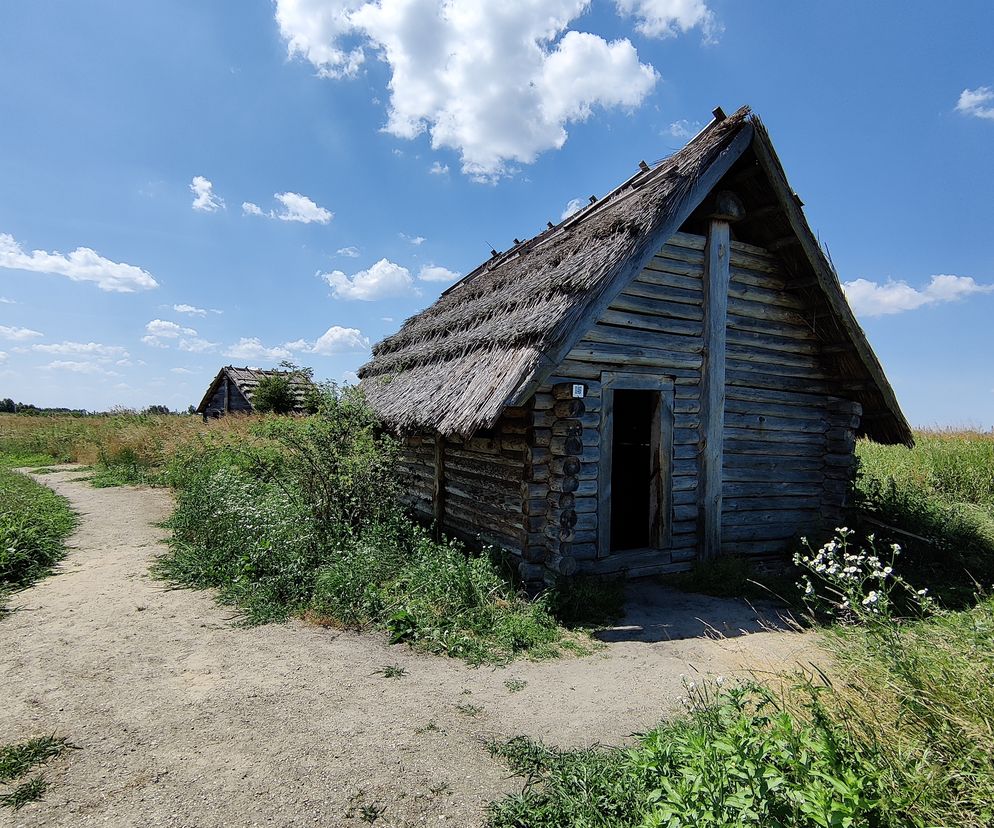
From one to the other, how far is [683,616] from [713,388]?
3125mm

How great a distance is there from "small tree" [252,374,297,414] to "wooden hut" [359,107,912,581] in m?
13.8

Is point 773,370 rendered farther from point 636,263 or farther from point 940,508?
point 940,508

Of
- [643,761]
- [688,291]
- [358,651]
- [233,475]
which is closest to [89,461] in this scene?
[233,475]

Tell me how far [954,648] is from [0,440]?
3078 centimetres

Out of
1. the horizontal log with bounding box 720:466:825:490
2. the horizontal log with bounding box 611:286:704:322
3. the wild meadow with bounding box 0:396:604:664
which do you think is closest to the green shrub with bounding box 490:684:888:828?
the wild meadow with bounding box 0:396:604:664

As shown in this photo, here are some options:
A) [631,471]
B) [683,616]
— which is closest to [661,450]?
[631,471]

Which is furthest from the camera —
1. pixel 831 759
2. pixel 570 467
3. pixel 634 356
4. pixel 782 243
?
pixel 782 243

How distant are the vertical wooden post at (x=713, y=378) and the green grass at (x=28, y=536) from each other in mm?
8234

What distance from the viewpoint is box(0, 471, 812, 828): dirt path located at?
2926mm

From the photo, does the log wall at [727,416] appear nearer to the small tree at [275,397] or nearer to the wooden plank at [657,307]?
the wooden plank at [657,307]

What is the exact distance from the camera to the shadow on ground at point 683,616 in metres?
5.52

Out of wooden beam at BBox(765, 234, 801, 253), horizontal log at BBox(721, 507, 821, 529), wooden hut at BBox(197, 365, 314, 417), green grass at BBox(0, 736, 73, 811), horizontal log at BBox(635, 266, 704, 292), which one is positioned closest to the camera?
green grass at BBox(0, 736, 73, 811)

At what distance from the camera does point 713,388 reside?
7508 millimetres

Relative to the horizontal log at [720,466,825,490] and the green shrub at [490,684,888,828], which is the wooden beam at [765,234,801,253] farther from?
the green shrub at [490,684,888,828]
